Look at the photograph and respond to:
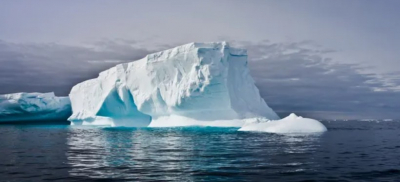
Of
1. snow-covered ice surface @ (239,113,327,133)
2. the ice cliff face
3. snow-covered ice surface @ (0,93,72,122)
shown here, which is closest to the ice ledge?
the ice cliff face

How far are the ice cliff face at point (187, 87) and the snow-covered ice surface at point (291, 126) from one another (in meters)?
4.37

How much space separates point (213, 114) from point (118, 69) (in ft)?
39.1

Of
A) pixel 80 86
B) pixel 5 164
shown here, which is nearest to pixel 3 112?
pixel 80 86

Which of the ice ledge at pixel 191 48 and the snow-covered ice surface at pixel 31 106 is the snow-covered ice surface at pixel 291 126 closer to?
the ice ledge at pixel 191 48

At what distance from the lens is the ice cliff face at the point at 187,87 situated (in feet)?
104

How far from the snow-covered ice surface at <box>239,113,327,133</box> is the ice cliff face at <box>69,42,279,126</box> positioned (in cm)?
437

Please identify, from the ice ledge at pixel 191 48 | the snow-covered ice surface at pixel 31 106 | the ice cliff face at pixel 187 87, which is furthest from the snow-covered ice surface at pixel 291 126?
the snow-covered ice surface at pixel 31 106

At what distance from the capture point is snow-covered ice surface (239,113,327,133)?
86.4 feet

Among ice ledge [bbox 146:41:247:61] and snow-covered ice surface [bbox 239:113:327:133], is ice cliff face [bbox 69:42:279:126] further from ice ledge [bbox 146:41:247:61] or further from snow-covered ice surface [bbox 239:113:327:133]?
snow-covered ice surface [bbox 239:113:327:133]

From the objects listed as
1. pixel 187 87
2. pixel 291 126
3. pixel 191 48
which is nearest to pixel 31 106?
pixel 187 87

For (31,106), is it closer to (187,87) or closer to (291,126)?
(187,87)

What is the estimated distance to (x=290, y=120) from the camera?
88.1ft

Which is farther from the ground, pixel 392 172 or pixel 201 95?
pixel 201 95

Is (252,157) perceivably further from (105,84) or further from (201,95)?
(105,84)
